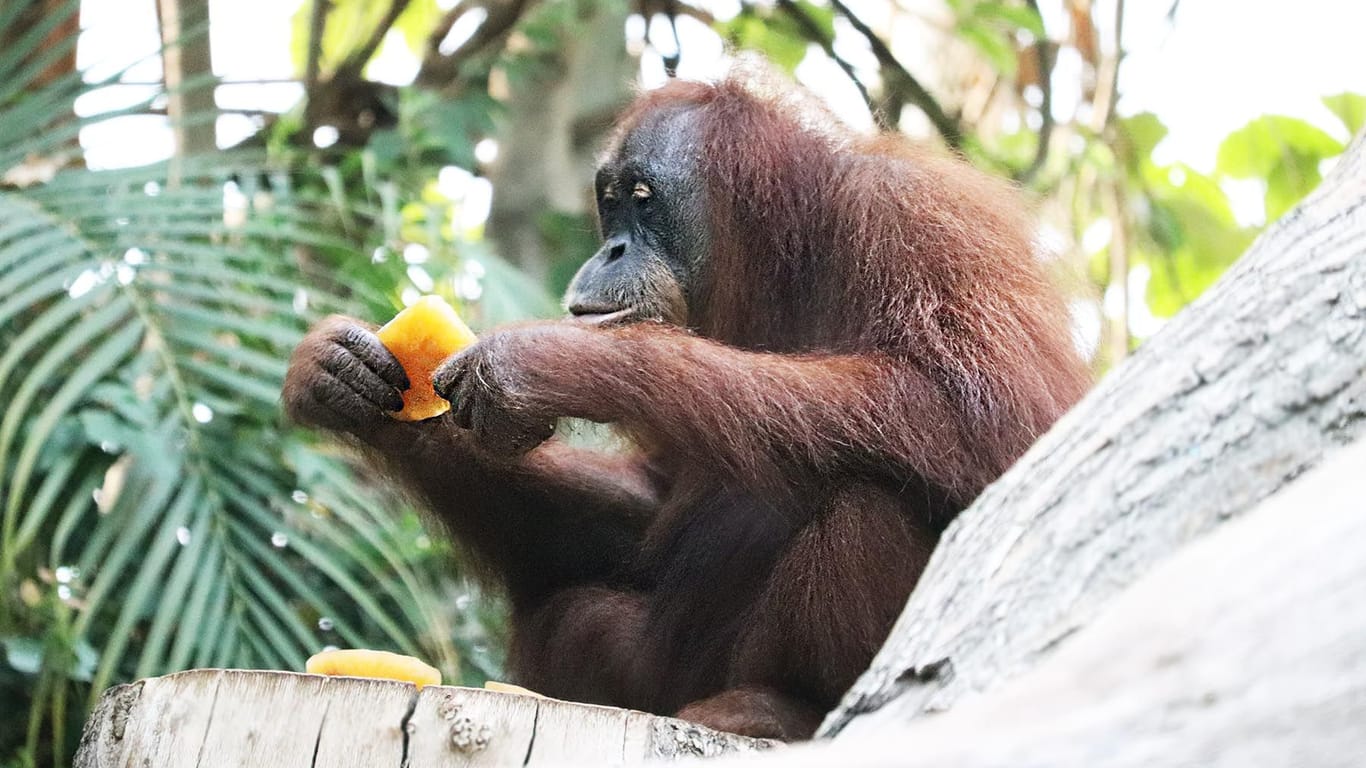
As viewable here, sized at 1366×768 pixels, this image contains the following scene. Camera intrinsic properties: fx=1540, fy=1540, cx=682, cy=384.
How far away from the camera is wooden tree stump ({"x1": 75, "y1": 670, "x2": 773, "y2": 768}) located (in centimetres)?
257

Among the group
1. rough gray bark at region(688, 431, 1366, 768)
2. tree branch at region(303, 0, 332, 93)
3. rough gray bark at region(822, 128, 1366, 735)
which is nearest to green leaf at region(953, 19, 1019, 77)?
tree branch at region(303, 0, 332, 93)

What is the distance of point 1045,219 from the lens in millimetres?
4387

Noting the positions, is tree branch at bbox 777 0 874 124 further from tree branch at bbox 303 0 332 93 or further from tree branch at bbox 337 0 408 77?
tree branch at bbox 303 0 332 93

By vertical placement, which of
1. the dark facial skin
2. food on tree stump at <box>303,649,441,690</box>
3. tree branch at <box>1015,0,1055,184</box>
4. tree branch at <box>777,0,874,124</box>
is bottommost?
food on tree stump at <box>303,649,441,690</box>

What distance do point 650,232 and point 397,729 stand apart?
1.95 m

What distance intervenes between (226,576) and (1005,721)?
12.6 feet

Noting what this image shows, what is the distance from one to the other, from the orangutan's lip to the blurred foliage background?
2.95 feet

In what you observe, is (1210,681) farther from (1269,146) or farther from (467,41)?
(1269,146)

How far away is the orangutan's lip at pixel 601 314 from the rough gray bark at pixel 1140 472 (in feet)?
6.13

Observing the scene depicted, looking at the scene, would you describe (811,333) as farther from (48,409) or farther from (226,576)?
(48,409)

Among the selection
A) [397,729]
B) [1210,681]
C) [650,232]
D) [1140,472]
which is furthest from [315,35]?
[1210,681]

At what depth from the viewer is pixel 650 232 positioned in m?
4.20

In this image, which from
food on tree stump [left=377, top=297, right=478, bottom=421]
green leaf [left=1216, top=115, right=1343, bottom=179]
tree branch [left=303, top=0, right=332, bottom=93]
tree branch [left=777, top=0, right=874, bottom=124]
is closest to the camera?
food on tree stump [left=377, top=297, right=478, bottom=421]

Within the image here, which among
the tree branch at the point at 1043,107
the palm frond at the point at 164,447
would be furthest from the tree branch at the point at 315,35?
the tree branch at the point at 1043,107
